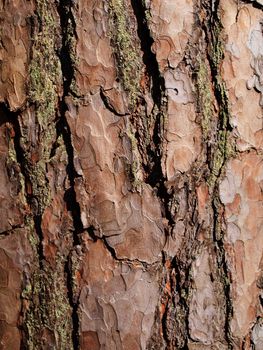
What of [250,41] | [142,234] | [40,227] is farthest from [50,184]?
[250,41]

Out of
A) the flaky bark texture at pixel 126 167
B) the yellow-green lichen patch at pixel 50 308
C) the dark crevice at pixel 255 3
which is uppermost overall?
the dark crevice at pixel 255 3

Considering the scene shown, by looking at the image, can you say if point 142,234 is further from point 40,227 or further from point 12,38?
point 12,38

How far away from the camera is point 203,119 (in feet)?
3.51

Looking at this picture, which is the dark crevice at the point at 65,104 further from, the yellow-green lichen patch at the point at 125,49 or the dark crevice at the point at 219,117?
the dark crevice at the point at 219,117

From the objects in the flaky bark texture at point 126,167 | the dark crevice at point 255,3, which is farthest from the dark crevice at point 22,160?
the dark crevice at point 255,3

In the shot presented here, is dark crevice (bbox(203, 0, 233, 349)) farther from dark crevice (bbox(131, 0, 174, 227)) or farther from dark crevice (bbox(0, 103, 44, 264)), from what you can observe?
dark crevice (bbox(0, 103, 44, 264))

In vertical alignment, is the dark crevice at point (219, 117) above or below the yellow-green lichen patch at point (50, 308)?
above

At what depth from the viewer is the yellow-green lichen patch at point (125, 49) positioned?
104 centimetres

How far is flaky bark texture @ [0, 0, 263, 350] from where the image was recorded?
1.04 m

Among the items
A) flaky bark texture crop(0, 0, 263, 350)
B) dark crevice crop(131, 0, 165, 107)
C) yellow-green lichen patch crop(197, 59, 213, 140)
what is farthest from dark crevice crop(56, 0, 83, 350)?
yellow-green lichen patch crop(197, 59, 213, 140)

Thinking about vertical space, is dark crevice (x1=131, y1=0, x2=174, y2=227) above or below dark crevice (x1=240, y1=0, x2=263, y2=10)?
below

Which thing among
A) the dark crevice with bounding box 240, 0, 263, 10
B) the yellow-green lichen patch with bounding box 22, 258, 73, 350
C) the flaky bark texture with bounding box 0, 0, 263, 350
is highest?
the dark crevice with bounding box 240, 0, 263, 10

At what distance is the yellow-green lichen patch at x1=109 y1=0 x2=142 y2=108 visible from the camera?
104cm

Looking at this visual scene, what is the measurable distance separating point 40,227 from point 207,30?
0.47 metres
